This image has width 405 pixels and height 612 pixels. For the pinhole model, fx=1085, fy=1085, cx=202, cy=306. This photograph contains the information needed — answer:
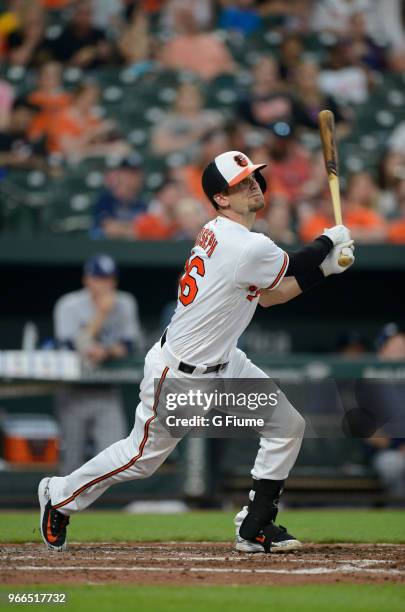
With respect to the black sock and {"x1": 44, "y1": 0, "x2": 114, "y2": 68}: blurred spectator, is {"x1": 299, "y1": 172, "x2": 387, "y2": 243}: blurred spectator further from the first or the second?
the black sock

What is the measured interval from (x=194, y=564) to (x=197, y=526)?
1.80 metres

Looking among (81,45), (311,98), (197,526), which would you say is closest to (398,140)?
(311,98)

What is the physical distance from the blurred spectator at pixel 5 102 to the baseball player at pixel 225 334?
20.9 ft

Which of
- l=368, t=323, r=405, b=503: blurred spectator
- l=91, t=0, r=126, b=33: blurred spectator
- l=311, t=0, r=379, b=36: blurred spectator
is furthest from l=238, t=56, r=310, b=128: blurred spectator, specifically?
l=368, t=323, r=405, b=503: blurred spectator

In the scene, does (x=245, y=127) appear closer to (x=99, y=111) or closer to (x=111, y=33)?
(x=99, y=111)

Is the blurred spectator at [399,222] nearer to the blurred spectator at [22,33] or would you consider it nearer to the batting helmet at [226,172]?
the blurred spectator at [22,33]

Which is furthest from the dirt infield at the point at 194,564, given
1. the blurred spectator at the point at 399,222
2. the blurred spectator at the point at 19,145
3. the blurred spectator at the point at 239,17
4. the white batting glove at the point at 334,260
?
the blurred spectator at the point at 239,17

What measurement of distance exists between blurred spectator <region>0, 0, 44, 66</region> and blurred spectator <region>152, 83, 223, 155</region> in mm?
1736

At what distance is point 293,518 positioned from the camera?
6801mm

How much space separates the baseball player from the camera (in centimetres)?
463

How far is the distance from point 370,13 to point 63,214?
5.24m

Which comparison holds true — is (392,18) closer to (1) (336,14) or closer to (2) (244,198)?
(1) (336,14)

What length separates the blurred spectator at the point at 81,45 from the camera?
11.6 meters

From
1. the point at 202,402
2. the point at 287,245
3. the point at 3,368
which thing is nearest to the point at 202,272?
the point at 202,402
